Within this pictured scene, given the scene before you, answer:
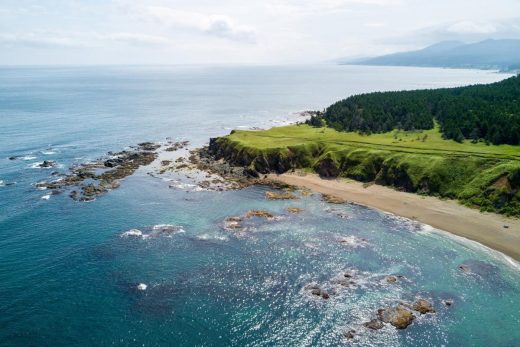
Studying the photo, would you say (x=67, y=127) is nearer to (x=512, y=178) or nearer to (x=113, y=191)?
(x=113, y=191)

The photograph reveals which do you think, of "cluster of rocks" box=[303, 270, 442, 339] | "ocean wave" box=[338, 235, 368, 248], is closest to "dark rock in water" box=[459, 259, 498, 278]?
"cluster of rocks" box=[303, 270, 442, 339]

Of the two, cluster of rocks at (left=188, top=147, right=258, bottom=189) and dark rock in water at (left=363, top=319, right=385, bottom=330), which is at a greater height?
dark rock in water at (left=363, top=319, right=385, bottom=330)

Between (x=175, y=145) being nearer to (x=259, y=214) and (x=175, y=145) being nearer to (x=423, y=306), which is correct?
(x=259, y=214)

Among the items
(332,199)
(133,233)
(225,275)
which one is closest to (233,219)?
(133,233)

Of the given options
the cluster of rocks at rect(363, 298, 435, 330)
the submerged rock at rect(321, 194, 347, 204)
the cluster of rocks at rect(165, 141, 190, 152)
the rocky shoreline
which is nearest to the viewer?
the cluster of rocks at rect(363, 298, 435, 330)

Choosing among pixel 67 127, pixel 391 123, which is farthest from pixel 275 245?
pixel 67 127

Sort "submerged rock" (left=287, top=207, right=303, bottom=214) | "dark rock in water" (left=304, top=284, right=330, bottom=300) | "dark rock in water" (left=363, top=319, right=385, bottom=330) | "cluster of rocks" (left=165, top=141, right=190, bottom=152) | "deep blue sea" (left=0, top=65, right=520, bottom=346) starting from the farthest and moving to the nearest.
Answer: "cluster of rocks" (left=165, top=141, right=190, bottom=152) < "submerged rock" (left=287, top=207, right=303, bottom=214) < "dark rock in water" (left=304, top=284, right=330, bottom=300) < "dark rock in water" (left=363, top=319, right=385, bottom=330) < "deep blue sea" (left=0, top=65, right=520, bottom=346)

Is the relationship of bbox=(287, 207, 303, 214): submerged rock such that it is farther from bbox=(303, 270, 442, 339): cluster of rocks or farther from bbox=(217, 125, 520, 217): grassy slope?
bbox=(303, 270, 442, 339): cluster of rocks

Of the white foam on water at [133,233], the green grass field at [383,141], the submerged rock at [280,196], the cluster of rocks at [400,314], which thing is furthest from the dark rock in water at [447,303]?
the green grass field at [383,141]
